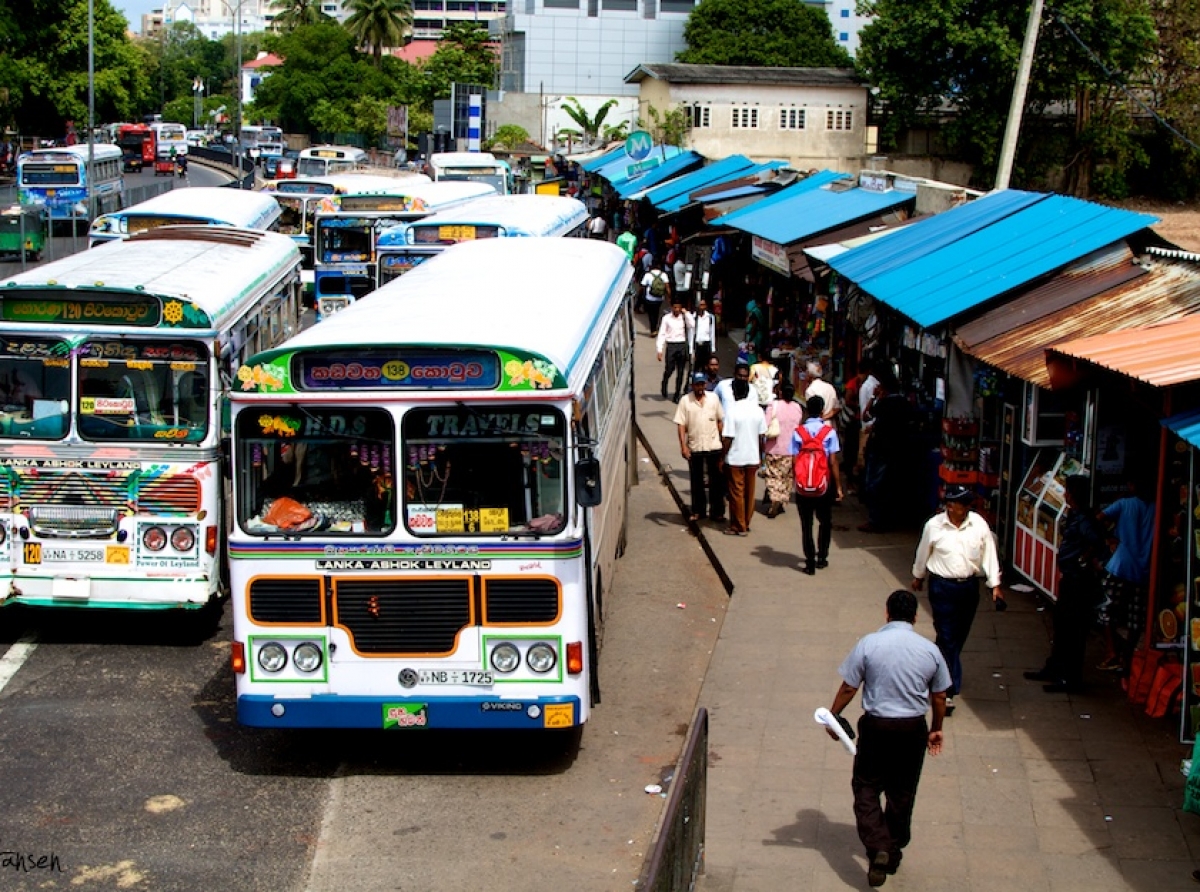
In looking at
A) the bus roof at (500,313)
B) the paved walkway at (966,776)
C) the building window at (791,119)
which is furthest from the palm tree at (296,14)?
the paved walkway at (966,776)

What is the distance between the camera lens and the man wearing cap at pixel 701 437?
50.4 ft

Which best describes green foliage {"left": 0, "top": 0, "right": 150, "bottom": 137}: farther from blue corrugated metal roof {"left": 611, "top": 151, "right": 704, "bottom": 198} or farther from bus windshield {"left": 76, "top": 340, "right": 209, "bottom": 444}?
bus windshield {"left": 76, "top": 340, "right": 209, "bottom": 444}

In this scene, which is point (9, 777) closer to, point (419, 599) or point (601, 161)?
point (419, 599)

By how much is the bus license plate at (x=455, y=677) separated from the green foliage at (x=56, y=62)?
63.7 meters

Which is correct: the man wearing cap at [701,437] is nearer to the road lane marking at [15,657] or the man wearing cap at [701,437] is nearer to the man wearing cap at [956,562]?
the man wearing cap at [956,562]

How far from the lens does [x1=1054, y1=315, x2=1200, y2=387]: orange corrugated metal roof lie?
8.97 meters

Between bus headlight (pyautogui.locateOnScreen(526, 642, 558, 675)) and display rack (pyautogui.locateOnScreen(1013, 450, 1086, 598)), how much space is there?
4.87m

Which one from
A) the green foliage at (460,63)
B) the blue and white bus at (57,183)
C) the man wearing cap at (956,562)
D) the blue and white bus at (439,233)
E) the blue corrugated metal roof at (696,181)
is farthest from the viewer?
the green foliage at (460,63)

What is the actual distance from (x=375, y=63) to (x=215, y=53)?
322 ft

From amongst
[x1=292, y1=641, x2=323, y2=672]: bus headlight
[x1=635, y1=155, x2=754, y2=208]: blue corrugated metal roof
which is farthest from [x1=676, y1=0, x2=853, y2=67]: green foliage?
[x1=292, y1=641, x2=323, y2=672]: bus headlight

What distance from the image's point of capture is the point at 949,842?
327 inches

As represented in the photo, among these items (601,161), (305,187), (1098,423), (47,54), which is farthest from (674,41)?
(1098,423)

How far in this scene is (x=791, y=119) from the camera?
6700 cm

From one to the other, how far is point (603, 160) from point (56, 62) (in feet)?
114
